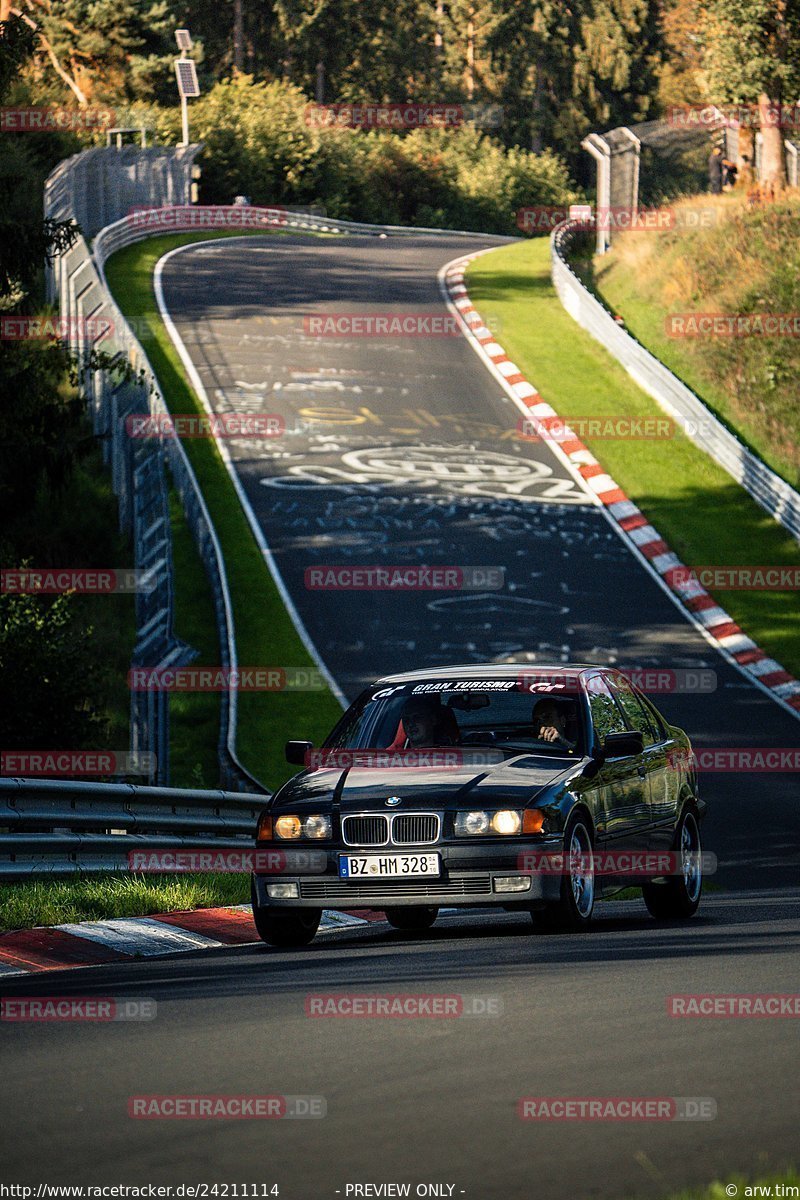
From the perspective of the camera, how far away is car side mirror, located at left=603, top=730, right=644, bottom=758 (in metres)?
10.5

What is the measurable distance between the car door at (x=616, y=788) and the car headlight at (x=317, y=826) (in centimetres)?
158

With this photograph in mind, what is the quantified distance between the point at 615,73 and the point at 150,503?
80.1 meters

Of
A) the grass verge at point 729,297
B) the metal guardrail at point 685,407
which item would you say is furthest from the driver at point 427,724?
the grass verge at point 729,297

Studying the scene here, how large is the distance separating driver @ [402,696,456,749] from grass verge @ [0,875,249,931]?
1.89 m

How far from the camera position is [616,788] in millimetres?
10805

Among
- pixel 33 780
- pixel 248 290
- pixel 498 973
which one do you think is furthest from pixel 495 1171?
pixel 248 290

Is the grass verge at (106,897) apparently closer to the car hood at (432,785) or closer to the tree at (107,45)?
the car hood at (432,785)

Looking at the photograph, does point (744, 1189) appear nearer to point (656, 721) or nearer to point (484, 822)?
point (484, 822)

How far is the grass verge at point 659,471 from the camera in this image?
2761 centimetres

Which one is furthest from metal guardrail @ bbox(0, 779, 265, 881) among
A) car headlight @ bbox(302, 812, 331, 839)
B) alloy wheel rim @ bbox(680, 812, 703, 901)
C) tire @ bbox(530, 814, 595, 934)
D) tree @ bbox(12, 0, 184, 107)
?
tree @ bbox(12, 0, 184, 107)

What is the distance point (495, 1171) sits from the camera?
4.74 meters

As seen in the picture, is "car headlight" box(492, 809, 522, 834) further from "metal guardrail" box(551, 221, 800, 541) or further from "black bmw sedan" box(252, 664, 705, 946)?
"metal guardrail" box(551, 221, 800, 541)

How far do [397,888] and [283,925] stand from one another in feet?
2.47

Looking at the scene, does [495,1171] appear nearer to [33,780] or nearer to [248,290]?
[33,780]
